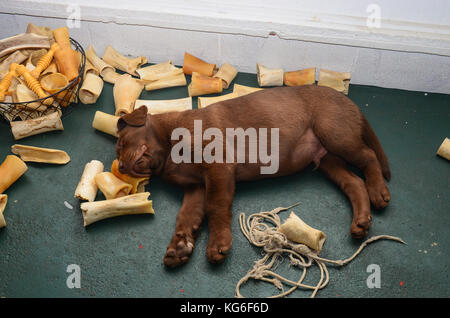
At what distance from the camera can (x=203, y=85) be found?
3.59 m

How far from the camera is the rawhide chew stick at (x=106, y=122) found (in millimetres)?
3213

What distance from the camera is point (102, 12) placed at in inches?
151

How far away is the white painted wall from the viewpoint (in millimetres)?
3553

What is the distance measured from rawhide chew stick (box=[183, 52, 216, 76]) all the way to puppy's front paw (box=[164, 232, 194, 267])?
5.89ft

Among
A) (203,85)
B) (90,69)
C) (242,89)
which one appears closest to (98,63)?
(90,69)

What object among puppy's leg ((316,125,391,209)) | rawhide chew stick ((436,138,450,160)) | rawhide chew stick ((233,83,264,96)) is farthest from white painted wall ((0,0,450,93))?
puppy's leg ((316,125,391,209))

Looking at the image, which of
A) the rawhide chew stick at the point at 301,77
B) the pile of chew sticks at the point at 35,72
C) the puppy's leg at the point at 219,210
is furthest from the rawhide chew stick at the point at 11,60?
the rawhide chew stick at the point at 301,77

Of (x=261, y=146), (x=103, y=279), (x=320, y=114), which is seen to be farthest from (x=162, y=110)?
(x=103, y=279)

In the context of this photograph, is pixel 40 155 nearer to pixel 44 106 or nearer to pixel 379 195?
pixel 44 106

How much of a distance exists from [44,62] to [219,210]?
190 cm

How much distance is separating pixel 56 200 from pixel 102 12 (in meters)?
1.86

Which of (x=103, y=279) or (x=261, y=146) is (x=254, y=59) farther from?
(x=103, y=279)

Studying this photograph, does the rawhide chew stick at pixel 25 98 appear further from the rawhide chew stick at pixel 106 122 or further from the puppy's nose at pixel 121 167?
the puppy's nose at pixel 121 167

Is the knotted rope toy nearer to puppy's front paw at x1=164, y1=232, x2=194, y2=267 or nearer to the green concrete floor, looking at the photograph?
the green concrete floor
